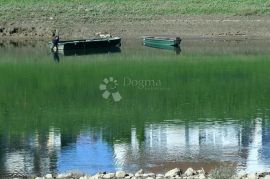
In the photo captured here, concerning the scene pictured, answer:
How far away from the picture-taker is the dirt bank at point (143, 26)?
7188 cm

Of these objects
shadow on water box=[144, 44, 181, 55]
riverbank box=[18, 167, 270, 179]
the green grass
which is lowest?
shadow on water box=[144, 44, 181, 55]

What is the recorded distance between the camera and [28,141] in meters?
29.9

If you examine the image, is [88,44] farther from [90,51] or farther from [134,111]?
[134,111]

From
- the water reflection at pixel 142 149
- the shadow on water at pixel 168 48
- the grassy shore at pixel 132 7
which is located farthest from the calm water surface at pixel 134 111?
the grassy shore at pixel 132 7

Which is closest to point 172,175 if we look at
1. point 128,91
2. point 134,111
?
point 134,111

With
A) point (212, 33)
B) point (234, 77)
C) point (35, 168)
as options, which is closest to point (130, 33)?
point (212, 33)

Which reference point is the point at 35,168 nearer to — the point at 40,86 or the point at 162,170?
the point at 162,170

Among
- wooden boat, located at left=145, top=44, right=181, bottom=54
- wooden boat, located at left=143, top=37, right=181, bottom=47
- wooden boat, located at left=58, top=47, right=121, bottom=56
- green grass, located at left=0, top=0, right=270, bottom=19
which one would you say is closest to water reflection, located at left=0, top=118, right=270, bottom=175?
wooden boat, located at left=145, top=44, right=181, bottom=54

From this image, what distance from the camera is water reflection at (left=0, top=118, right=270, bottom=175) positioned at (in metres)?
25.6

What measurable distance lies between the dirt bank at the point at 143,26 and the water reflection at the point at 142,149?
39490 mm

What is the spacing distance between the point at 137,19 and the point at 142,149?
48525 mm

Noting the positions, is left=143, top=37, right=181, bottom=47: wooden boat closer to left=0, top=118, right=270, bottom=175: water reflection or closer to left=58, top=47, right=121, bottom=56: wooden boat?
left=58, top=47, right=121, bottom=56: wooden boat

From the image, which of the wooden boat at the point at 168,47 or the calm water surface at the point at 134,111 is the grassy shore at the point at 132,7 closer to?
the wooden boat at the point at 168,47

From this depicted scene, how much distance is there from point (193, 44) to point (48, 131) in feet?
119
